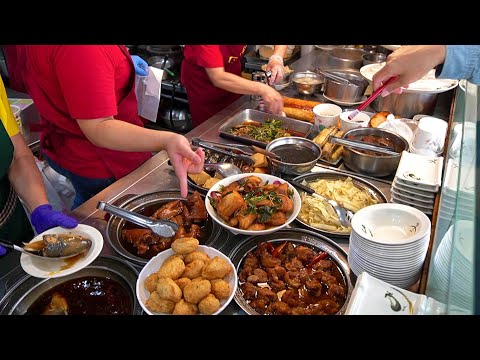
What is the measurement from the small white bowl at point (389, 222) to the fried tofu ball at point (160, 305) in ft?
2.90

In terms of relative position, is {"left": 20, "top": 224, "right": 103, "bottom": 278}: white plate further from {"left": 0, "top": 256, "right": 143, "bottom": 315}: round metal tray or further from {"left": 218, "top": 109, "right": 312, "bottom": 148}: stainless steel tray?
{"left": 218, "top": 109, "right": 312, "bottom": 148}: stainless steel tray

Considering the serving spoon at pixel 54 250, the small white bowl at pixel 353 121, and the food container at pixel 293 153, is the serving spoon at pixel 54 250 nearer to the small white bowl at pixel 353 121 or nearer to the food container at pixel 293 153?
the food container at pixel 293 153

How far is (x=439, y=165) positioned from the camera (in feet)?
7.46

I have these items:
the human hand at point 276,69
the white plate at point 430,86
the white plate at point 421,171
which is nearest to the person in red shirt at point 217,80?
the human hand at point 276,69

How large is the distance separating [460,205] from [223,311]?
1055mm

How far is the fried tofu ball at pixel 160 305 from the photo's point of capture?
5.24 feet

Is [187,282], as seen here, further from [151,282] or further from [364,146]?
[364,146]

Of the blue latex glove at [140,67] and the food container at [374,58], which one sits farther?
the food container at [374,58]

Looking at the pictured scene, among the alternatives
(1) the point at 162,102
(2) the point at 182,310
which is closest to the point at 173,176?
(2) the point at 182,310

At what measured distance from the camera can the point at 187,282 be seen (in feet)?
5.48

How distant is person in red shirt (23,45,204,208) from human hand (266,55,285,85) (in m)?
1.59

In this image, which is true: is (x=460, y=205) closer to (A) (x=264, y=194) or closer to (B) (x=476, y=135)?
(B) (x=476, y=135)

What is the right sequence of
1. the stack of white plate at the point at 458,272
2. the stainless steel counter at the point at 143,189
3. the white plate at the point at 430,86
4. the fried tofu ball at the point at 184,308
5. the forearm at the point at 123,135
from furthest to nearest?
the white plate at the point at 430,86 < the forearm at the point at 123,135 < the stainless steel counter at the point at 143,189 < the fried tofu ball at the point at 184,308 < the stack of white plate at the point at 458,272

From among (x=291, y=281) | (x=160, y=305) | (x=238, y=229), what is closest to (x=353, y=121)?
(x=238, y=229)
